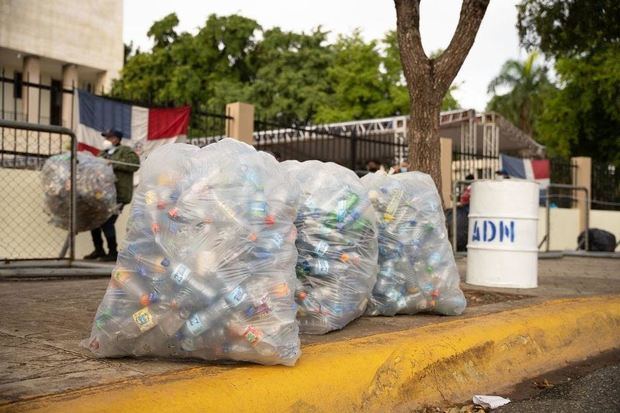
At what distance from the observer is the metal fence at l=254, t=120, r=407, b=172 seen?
10984mm

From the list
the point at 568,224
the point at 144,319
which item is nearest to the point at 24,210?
the point at 144,319

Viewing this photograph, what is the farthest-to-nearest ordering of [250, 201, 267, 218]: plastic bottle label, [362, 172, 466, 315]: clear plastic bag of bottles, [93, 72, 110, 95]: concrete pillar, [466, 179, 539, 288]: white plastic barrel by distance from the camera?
[93, 72, 110, 95]: concrete pillar, [466, 179, 539, 288]: white plastic barrel, [362, 172, 466, 315]: clear plastic bag of bottles, [250, 201, 267, 218]: plastic bottle label

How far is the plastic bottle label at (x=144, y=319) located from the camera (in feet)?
8.92

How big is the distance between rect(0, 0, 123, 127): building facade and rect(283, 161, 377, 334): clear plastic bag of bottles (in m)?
21.7

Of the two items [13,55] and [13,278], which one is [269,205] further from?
[13,55]

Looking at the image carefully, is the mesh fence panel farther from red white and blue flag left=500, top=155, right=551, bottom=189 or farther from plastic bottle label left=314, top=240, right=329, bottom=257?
red white and blue flag left=500, top=155, right=551, bottom=189

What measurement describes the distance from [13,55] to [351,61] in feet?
53.3

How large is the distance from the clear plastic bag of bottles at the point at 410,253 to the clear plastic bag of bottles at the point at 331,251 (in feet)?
1.38

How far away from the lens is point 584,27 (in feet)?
36.9

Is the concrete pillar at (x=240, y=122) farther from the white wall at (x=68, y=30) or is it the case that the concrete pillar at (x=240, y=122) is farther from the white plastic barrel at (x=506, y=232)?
the white wall at (x=68, y=30)

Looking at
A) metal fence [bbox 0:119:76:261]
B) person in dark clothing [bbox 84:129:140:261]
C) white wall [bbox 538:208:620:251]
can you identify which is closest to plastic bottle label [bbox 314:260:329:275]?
person in dark clothing [bbox 84:129:140:261]

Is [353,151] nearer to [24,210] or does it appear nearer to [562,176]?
[24,210]

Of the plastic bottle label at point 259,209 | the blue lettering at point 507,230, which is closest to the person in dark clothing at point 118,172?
the blue lettering at point 507,230

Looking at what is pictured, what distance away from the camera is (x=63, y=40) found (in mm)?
26594
